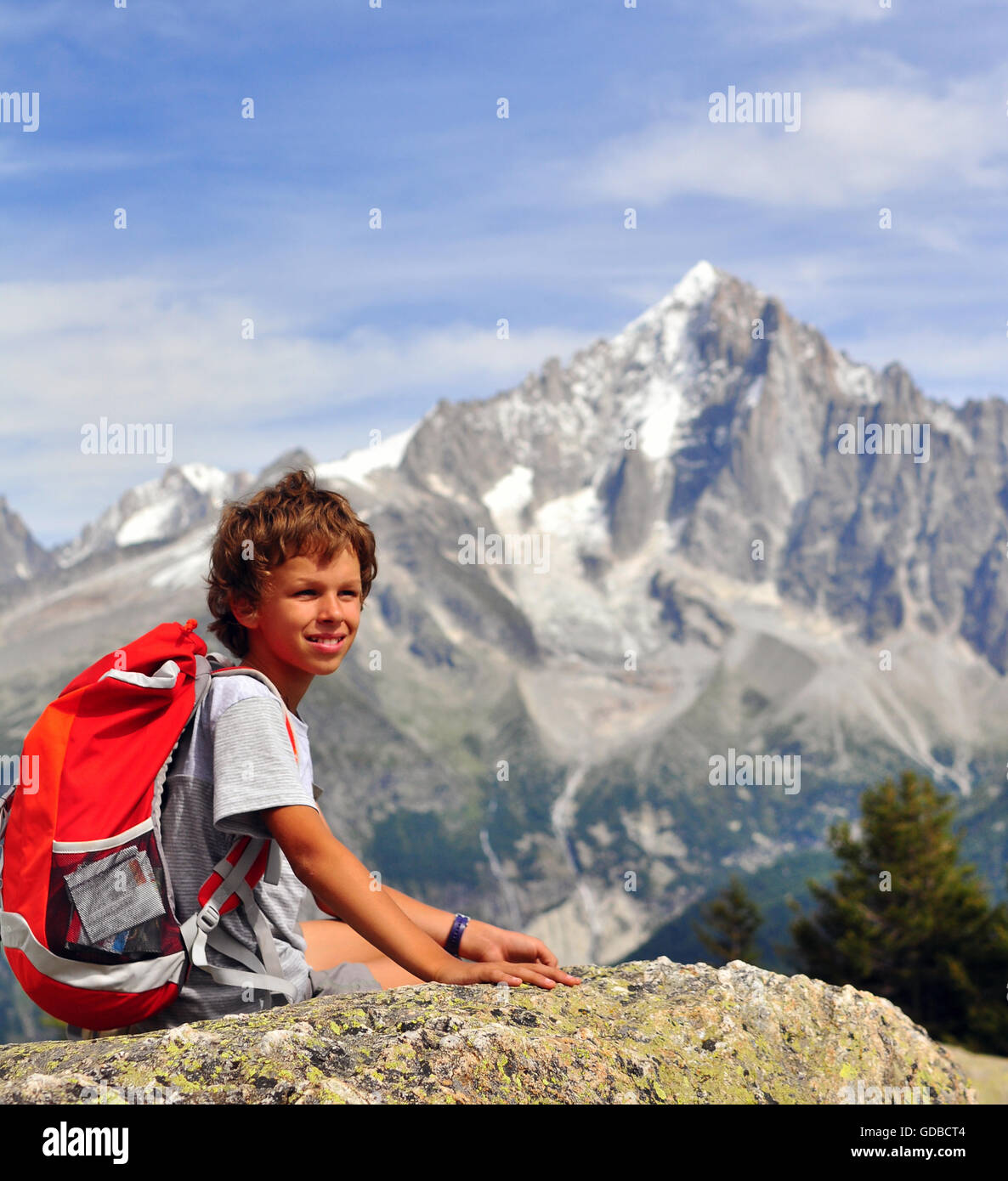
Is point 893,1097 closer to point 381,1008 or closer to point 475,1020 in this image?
point 475,1020

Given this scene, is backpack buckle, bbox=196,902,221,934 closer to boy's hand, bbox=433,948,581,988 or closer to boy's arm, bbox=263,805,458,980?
boy's arm, bbox=263,805,458,980

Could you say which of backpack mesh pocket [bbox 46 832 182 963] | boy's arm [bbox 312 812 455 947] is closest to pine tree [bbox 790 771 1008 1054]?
boy's arm [bbox 312 812 455 947]

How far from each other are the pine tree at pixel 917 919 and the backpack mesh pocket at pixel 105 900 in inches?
2111

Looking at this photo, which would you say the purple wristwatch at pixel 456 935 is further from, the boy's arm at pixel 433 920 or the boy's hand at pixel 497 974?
the boy's hand at pixel 497 974

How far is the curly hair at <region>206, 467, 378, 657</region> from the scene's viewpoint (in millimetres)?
5730

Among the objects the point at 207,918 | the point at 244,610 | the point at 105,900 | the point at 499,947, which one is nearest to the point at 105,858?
the point at 105,900

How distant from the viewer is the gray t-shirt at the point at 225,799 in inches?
200

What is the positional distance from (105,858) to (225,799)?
Answer: 2.01 feet

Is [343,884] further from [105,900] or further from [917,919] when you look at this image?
[917,919]

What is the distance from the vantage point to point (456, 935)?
6387 mm

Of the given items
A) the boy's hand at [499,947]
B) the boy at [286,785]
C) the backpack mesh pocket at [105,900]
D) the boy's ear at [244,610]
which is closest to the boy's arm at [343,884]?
the boy at [286,785]

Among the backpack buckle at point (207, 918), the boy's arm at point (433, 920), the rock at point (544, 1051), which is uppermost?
the backpack buckle at point (207, 918)

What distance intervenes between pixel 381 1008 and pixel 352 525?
2.56m

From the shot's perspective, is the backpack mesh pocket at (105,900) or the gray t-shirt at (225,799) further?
the gray t-shirt at (225,799)
